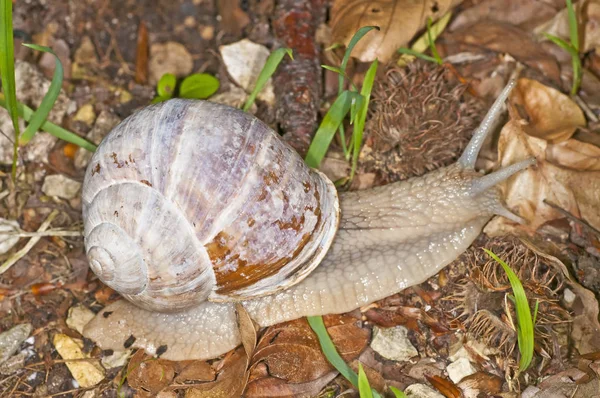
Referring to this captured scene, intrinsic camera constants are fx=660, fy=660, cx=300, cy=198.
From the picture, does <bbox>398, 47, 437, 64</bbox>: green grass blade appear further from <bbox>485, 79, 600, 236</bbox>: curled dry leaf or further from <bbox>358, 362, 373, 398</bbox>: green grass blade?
<bbox>358, 362, 373, 398</bbox>: green grass blade

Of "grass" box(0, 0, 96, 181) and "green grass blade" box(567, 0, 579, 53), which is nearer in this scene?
"grass" box(0, 0, 96, 181)

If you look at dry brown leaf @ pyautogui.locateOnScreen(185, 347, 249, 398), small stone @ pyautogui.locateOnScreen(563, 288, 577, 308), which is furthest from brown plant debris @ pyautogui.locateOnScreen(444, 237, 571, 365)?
dry brown leaf @ pyautogui.locateOnScreen(185, 347, 249, 398)

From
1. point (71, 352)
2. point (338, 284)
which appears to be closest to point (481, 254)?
point (338, 284)

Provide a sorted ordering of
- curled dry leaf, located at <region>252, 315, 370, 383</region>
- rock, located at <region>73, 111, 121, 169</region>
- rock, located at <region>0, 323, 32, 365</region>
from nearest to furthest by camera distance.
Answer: curled dry leaf, located at <region>252, 315, 370, 383</region>
rock, located at <region>0, 323, 32, 365</region>
rock, located at <region>73, 111, 121, 169</region>

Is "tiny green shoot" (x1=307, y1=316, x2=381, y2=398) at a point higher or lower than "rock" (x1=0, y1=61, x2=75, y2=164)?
lower

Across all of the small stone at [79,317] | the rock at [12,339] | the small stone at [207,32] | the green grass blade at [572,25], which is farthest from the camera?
the small stone at [207,32]

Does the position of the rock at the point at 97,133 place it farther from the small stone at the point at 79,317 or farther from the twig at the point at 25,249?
the small stone at the point at 79,317

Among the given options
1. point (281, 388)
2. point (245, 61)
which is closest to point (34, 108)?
point (245, 61)

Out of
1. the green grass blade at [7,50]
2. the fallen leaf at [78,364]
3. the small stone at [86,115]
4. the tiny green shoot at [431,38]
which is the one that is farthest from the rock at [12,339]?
the tiny green shoot at [431,38]
